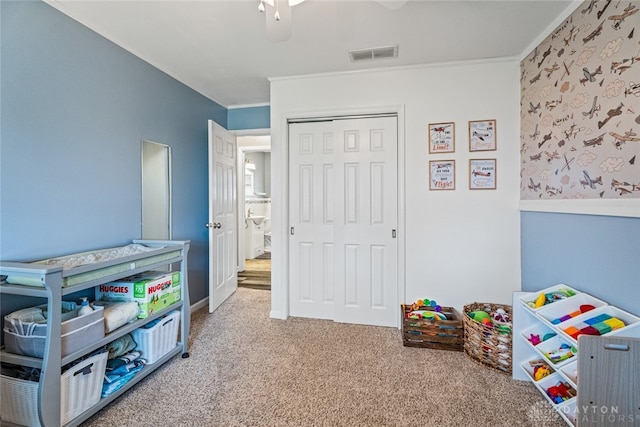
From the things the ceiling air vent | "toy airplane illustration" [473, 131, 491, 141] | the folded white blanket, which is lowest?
the folded white blanket

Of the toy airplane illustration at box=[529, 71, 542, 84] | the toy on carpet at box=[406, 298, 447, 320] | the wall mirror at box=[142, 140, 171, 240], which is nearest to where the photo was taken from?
the toy airplane illustration at box=[529, 71, 542, 84]

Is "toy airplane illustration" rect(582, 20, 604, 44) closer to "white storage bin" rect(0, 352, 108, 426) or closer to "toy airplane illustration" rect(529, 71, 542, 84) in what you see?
"toy airplane illustration" rect(529, 71, 542, 84)

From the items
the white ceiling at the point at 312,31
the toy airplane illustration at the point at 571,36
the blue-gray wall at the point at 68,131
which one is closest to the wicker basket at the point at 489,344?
the toy airplane illustration at the point at 571,36

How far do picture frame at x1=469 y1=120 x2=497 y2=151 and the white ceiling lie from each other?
0.56m

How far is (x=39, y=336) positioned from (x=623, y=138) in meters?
3.07

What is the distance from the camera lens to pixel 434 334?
7.65 ft

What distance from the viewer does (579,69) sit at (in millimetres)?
1782

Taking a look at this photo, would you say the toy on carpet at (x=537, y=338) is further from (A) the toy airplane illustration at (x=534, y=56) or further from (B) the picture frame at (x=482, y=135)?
(A) the toy airplane illustration at (x=534, y=56)

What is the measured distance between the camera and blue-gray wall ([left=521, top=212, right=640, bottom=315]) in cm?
145

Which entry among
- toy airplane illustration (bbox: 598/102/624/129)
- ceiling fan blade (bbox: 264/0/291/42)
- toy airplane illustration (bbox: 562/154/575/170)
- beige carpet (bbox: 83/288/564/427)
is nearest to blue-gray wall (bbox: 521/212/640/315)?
toy airplane illustration (bbox: 562/154/575/170)

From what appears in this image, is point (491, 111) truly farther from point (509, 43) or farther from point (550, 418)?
point (550, 418)

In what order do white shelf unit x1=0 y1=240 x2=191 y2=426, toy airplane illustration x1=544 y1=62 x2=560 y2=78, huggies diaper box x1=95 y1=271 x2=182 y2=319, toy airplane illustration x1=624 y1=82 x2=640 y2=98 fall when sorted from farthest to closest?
1. toy airplane illustration x1=544 y1=62 x2=560 y2=78
2. huggies diaper box x1=95 y1=271 x2=182 y2=319
3. toy airplane illustration x1=624 y1=82 x2=640 y2=98
4. white shelf unit x1=0 y1=240 x2=191 y2=426

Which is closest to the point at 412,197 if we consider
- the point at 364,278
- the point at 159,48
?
the point at 364,278

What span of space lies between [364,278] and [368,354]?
2.44ft
